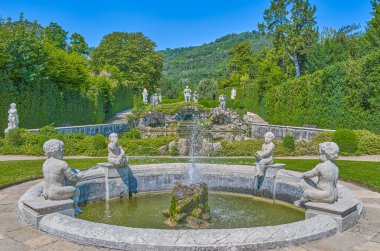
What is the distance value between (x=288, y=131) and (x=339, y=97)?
5084mm

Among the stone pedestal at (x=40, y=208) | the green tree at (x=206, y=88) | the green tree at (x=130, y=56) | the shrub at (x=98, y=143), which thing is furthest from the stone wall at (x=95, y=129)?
the green tree at (x=206, y=88)

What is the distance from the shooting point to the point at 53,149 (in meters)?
5.86

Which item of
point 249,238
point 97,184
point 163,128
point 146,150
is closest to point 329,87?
point 146,150

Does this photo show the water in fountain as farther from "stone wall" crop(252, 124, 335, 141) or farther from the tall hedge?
the tall hedge

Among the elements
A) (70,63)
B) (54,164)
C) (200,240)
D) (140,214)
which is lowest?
(140,214)

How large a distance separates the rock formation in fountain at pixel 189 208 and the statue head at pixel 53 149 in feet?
7.43

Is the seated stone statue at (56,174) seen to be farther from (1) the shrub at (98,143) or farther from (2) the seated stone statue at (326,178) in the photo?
(1) the shrub at (98,143)

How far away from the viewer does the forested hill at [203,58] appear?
124 meters

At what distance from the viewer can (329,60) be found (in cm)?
3800

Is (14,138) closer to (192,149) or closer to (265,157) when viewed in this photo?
(192,149)

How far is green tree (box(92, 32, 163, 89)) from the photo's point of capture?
5828 cm

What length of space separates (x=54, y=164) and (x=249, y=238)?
3460 mm

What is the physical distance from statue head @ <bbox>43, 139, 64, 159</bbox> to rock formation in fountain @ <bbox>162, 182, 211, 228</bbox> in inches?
89.2

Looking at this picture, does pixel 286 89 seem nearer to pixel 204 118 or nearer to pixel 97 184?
pixel 204 118
